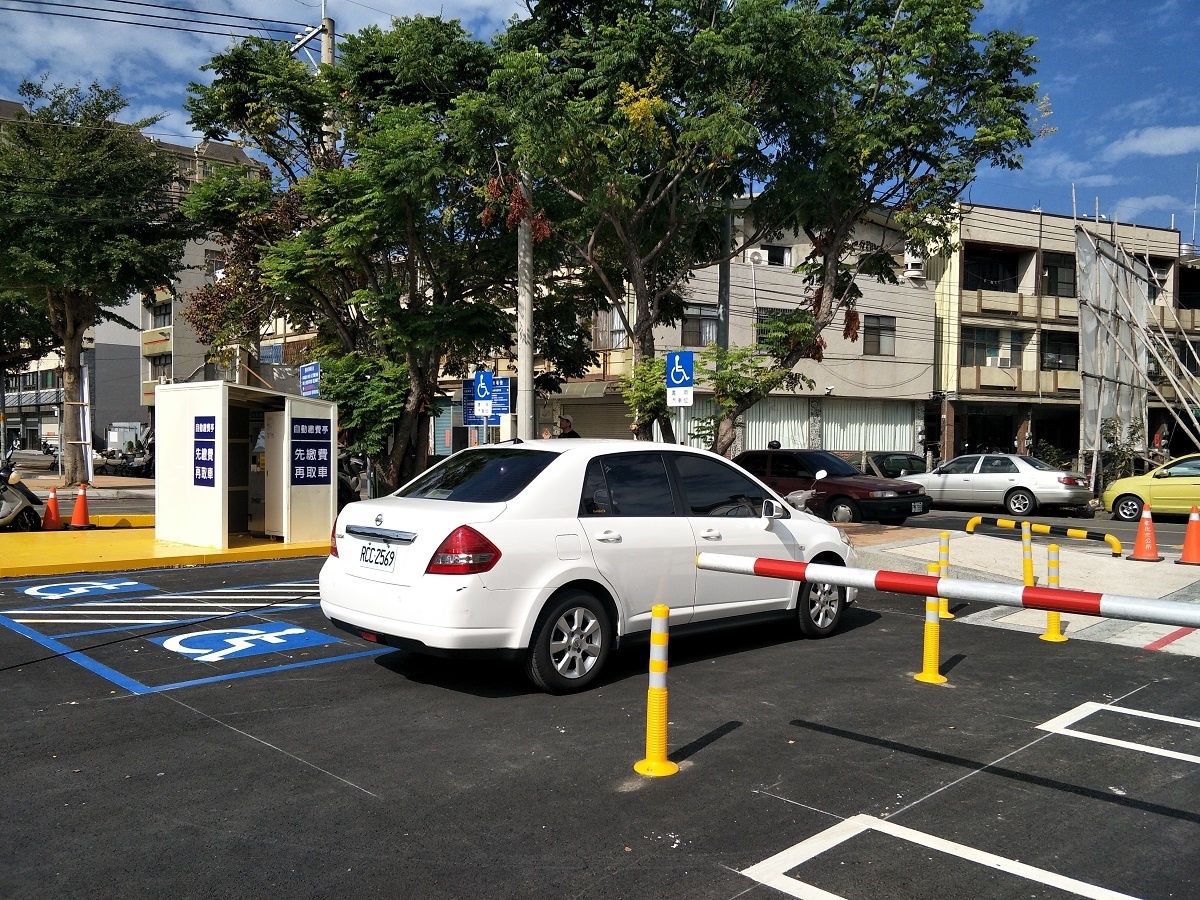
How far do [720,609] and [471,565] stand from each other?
2.29 metres

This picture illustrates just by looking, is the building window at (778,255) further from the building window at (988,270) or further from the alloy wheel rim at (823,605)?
the alloy wheel rim at (823,605)

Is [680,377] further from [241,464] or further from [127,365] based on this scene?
[127,365]

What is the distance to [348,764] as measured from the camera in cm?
512

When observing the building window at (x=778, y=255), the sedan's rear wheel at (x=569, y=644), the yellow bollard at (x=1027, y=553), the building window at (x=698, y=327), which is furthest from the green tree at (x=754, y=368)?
the building window at (x=778, y=255)

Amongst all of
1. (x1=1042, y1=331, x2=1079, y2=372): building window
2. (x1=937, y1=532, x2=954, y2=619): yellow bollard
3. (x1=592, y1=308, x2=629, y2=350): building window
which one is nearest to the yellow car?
(x1=937, y1=532, x2=954, y2=619): yellow bollard

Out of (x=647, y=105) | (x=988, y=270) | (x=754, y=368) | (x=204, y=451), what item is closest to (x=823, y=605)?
(x=754, y=368)

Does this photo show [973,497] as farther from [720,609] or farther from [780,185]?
[720,609]

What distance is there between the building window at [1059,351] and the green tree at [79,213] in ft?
105

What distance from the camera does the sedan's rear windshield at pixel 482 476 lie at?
21.8 feet

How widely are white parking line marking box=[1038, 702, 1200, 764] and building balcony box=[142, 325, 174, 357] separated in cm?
4993

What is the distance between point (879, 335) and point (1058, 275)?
990 centimetres

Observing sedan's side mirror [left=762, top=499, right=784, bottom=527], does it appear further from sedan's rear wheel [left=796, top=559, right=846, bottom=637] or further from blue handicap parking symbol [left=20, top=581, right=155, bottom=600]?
blue handicap parking symbol [left=20, top=581, right=155, bottom=600]

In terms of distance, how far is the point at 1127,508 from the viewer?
22234 millimetres

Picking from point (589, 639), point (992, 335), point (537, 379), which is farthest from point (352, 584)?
point (992, 335)
